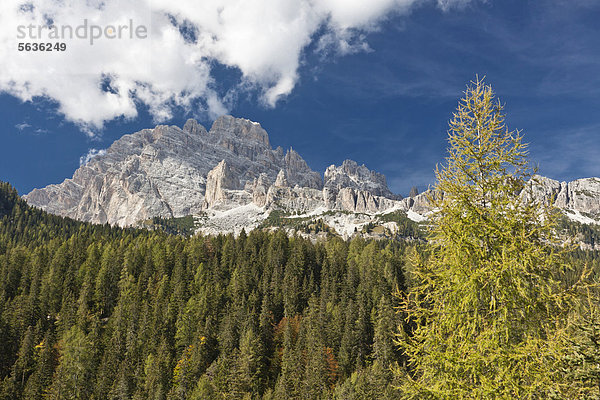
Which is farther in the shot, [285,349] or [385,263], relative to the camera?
[385,263]

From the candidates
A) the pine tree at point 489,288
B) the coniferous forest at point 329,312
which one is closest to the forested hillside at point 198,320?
the coniferous forest at point 329,312

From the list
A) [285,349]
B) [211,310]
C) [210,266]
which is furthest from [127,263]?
[285,349]

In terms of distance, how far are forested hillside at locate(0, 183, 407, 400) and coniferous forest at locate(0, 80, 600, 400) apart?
1.53 feet

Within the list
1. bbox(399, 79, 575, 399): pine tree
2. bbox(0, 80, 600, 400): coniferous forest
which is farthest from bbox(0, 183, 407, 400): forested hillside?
bbox(399, 79, 575, 399): pine tree

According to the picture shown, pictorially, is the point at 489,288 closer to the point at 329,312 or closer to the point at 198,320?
the point at 329,312

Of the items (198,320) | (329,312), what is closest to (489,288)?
(329,312)

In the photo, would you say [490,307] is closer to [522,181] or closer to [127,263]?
[522,181]

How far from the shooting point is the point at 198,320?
108 metres

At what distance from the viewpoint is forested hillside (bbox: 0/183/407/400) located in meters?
85.6

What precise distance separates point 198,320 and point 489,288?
355ft

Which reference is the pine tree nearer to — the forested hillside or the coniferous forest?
the coniferous forest

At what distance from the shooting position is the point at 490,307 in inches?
432

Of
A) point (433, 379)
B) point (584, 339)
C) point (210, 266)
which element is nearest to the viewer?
point (433, 379)

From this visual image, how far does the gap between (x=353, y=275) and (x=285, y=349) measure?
40.7m
